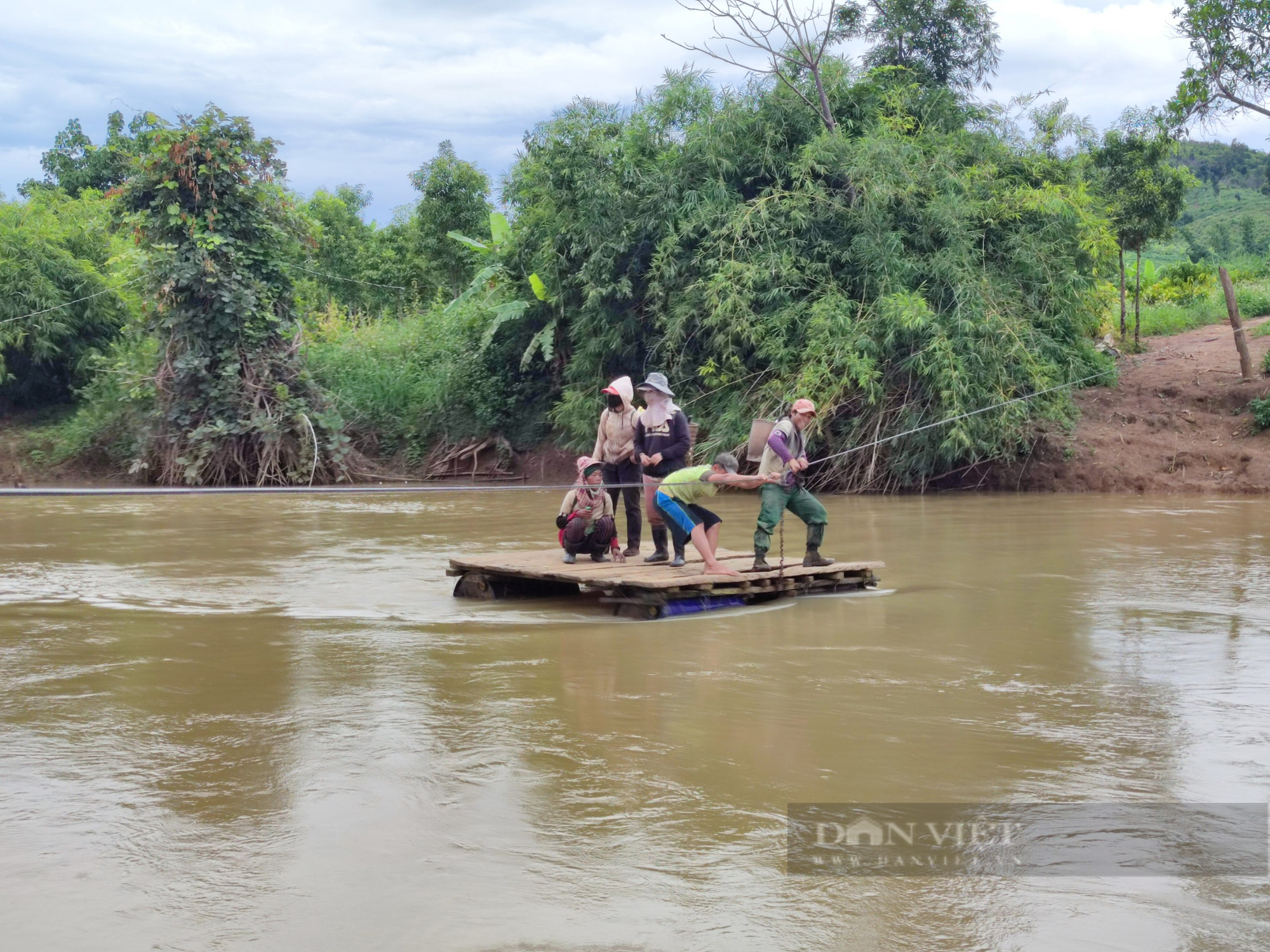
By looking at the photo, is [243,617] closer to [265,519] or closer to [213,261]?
[265,519]

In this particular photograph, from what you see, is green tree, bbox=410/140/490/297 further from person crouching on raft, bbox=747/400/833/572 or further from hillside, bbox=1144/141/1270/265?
person crouching on raft, bbox=747/400/833/572

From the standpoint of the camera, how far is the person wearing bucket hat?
9.08 m

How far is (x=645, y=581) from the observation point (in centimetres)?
833

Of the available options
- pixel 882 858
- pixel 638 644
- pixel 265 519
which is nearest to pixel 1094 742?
pixel 882 858

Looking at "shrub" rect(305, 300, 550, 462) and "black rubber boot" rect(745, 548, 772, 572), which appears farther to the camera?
"shrub" rect(305, 300, 550, 462)

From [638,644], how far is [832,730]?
2233 millimetres

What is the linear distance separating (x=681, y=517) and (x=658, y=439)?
69 cm

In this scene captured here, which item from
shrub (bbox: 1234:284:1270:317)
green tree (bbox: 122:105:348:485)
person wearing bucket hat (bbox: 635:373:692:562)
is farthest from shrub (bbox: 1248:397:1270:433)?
green tree (bbox: 122:105:348:485)

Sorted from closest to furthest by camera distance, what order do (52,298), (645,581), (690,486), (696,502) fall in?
(645,581) → (690,486) → (696,502) → (52,298)

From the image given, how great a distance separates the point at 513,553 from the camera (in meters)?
9.70

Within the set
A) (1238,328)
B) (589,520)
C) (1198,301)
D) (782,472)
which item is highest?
(1198,301)

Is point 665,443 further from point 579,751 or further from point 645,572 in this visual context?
point 579,751

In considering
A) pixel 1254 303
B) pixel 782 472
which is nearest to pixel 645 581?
pixel 782 472

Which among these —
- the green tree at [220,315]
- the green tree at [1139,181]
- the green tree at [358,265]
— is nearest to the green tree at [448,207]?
the green tree at [358,265]
